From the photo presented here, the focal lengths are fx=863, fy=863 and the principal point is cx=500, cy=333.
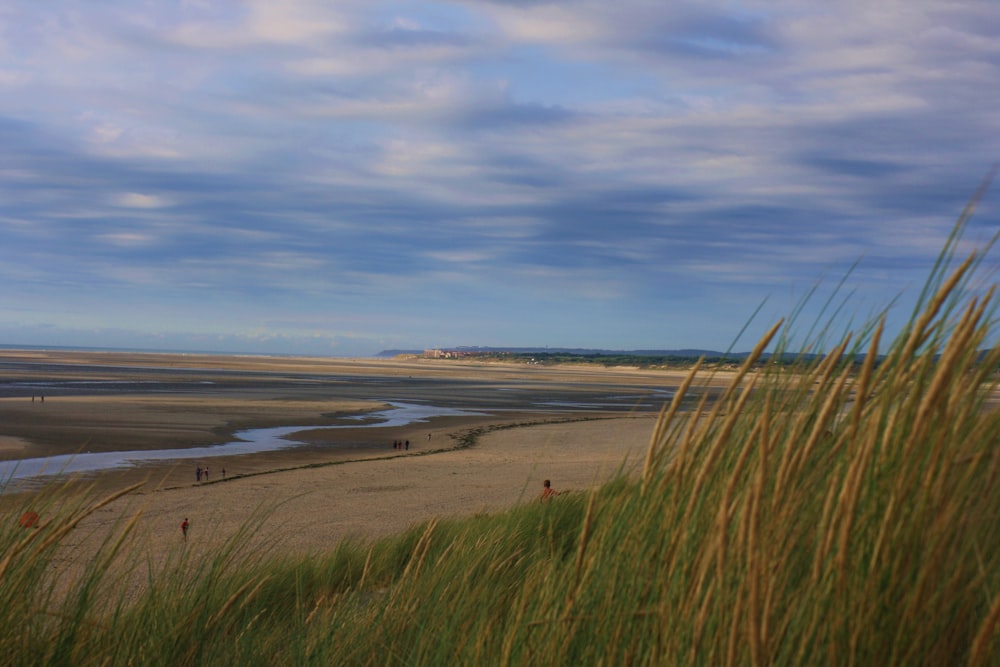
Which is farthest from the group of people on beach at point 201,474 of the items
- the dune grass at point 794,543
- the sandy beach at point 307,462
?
the dune grass at point 794,543

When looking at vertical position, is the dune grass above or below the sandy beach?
above

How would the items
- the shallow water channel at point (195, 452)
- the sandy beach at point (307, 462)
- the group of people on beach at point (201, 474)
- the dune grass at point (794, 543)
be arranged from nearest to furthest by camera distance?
1. the dune grass at point (794, 543)
2. the sandy beach at point (307, 462)
3. the group of people on beach at point (201, 474)
4. the shallow water channel at point (195, 452)

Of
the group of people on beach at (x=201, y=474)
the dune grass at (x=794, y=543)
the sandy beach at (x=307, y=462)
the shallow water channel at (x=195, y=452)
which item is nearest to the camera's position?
the dune grass at (x=794, y=543)

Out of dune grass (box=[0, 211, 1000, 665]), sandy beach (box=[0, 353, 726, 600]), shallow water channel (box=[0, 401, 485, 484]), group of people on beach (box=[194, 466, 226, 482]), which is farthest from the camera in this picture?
shallow water channel (box=[0, 401, 485, 484])

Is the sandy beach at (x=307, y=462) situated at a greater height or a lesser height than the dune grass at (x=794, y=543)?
lesser

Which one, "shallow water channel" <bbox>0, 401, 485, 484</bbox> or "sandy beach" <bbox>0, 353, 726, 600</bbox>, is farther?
"shallow water channel" <bbox>0, 401, 485, 484</bbox>

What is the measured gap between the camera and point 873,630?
181cm

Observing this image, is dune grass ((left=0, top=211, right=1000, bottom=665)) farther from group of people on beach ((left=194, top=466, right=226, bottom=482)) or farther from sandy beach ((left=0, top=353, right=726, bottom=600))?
group of people on beach ((left=194, top=466, right=226, bottom=482))

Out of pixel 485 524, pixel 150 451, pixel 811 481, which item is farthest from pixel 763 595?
pixel 150 451

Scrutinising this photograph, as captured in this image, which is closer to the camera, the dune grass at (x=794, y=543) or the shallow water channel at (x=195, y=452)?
the dune grass at (x=794, y=543)

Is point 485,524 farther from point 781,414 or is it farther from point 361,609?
point 781,414

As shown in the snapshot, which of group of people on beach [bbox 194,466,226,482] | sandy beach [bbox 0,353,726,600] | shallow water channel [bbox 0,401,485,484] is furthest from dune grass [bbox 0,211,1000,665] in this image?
group of people on beach [bbox 194,466,226,482]

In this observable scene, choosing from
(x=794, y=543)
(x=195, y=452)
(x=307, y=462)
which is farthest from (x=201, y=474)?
(x=794, y=543)

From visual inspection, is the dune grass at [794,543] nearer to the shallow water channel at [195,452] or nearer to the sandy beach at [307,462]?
the sandy beach at [307,462]
